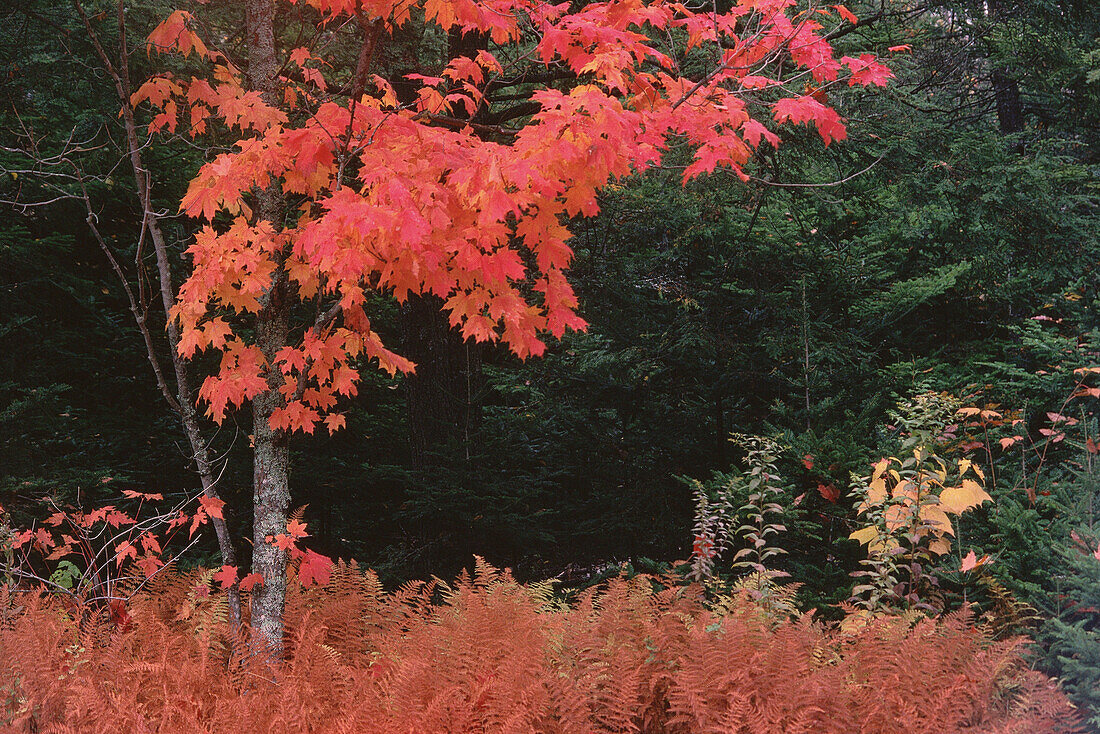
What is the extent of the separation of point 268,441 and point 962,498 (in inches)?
155

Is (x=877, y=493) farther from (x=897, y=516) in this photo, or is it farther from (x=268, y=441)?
(x=268, y=441)

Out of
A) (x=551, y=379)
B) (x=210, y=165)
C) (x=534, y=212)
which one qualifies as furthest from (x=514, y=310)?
(x=551, y=379)

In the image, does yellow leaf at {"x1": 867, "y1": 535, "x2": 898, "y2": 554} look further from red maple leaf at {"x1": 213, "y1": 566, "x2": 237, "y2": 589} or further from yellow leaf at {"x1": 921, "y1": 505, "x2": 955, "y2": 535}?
red maple leaf at {"x1": 213, "y1": 566, "x2": 237, "y2": 589}

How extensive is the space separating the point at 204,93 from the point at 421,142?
1397 millimetres

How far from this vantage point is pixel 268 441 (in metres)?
4.46

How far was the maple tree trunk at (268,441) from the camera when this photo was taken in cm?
438

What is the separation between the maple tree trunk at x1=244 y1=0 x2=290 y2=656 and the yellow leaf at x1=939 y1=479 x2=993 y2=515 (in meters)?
3.72

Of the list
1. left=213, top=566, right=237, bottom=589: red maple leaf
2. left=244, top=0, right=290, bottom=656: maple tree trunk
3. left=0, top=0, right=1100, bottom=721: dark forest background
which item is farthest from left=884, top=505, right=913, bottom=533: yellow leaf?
left=213, top=566, right=237, bottom=589: red maple leaf

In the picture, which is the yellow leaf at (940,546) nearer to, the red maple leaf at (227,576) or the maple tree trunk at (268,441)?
the maple tree trunk at (268,441)

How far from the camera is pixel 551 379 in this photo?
7293 millimetres

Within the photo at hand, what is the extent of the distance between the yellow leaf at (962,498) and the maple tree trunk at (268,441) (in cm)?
372

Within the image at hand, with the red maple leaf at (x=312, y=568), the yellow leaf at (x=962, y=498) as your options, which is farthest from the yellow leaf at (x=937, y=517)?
the red maple leaf at (x=312, y=568)

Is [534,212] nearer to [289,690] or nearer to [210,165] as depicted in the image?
[210,165]

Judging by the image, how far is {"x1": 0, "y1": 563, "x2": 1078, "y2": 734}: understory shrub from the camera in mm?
3266
